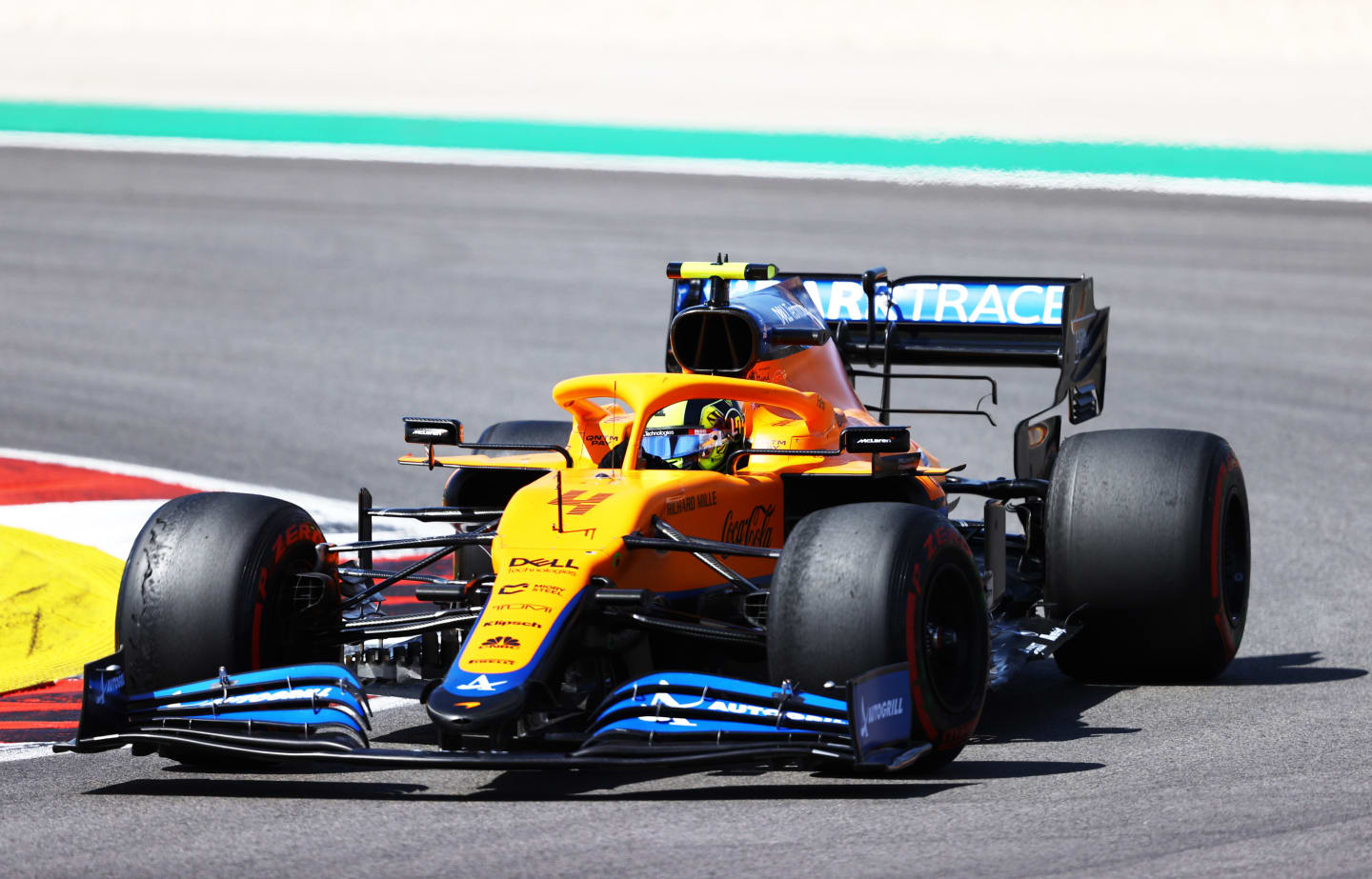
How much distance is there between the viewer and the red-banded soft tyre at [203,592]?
23.5 feet

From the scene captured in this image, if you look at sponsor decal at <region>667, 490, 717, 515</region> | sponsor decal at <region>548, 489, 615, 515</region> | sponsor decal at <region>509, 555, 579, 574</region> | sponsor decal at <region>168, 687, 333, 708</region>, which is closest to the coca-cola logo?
sponsor decal at <region>667, 490, 717, 515</region>

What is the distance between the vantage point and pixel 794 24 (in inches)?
1839

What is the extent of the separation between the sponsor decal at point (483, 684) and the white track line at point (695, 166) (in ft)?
78.7

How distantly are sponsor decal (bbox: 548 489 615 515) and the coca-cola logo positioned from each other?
0.60 metres

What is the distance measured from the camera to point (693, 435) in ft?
27.3

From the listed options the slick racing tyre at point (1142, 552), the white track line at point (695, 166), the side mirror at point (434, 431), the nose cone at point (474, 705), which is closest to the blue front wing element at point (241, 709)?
the nose cone at point (474, 705)

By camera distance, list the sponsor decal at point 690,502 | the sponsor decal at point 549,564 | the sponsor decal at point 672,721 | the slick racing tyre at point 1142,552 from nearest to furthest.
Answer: the sponsor decal at point 672,721
the sponsor decal at point 549,564
the sponsor decal at point 690,502
the slick racing tyre at point 1142,552

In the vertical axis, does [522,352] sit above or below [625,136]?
below

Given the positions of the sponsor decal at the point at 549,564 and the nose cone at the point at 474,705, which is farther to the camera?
the sponsor decal at the point at 549,564

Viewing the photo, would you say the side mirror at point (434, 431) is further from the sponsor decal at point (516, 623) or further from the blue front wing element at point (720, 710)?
the blue front wing element at point (720, 710)

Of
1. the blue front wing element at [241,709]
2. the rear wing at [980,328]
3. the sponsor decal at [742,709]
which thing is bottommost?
the blue front wing element at [241,709]

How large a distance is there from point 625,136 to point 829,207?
910cm

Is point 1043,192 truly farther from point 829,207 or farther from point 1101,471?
point 1101,471

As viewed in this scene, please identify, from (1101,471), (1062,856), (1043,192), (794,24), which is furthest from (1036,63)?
(1062,856)
